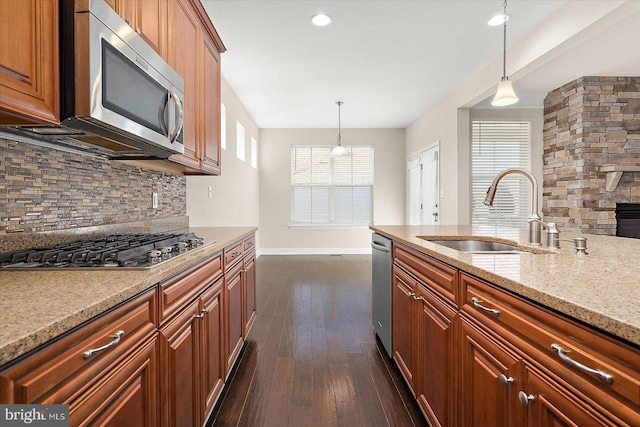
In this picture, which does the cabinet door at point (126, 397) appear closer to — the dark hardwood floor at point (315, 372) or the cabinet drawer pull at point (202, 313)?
the cabinet drawer pull at point (202, 313)

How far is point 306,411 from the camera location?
186cm

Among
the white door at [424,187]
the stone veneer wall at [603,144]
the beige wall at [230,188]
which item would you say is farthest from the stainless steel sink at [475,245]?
the white door at [424,187]

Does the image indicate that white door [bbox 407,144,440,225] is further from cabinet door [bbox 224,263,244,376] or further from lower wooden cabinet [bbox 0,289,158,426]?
lower wooden cabinet [bbox 0,289,158,426]

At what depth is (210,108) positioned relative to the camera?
256 centimetres

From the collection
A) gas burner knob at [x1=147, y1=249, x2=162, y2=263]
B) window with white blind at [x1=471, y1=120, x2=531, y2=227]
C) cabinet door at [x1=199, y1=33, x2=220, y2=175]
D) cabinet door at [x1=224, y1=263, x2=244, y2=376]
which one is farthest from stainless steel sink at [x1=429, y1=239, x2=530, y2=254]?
window with white blind at [x1=471, y1=120, x2=531, y2=227]

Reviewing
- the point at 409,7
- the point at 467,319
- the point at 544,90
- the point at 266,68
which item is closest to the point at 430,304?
the point at 467,319

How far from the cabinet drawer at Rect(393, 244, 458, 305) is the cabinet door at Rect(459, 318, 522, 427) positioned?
0.15 meters

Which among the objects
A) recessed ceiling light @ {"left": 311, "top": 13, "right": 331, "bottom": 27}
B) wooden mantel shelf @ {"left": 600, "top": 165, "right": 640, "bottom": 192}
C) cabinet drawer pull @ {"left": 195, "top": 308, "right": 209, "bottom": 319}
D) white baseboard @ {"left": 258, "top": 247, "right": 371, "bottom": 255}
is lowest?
white baseboard @ {"left": 258, "top": 247, "right": 371, "bottom": 255}

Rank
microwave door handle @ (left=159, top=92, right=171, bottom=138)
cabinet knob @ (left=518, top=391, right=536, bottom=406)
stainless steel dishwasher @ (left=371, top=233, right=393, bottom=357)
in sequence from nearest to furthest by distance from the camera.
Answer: cabinet knob @ (left=518, top=391, right=536, bottom=406) < microwave door handle @ (left=159, top=92, right=171, bottom=138) < stainless steel dishwasher @ (left=371, top=233, right=393, bottom=357)

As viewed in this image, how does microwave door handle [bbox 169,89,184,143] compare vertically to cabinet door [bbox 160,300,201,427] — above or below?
above

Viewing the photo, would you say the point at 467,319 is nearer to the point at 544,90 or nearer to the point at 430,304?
the point at 430,304

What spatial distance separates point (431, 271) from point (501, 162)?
4.45 meters

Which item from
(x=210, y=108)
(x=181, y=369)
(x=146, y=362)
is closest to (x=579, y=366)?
(x=146, y=362)

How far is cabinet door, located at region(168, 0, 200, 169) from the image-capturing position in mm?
1917
